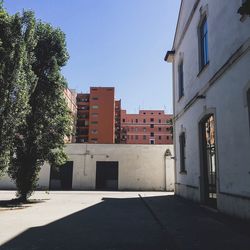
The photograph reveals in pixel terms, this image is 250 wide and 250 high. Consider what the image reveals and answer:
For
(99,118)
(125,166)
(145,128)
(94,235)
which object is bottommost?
(94,235)

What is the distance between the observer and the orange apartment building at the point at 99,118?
322ft

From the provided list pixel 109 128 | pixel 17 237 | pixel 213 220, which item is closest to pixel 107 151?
pixel 213 220

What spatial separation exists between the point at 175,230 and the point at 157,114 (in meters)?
113

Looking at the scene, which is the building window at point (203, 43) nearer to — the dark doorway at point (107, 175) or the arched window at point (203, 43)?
the arched window at point (203, 43)

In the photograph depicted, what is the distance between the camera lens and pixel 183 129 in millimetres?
18141

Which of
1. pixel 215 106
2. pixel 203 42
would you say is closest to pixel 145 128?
pixel 203 42

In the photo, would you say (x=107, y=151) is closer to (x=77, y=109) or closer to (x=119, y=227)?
(x=119, y=227)

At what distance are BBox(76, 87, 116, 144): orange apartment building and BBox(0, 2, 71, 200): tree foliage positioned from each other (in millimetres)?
79385

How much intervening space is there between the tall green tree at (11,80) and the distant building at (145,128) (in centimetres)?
10096

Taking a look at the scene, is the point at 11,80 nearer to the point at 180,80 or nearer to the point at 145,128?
the point at 180,80

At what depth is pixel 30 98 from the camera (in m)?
17.0

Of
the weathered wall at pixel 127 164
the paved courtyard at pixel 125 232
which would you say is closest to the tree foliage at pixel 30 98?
the paved courtyard at pixel 125 232

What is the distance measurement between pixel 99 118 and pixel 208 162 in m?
87.1

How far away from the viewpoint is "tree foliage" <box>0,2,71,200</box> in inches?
546
